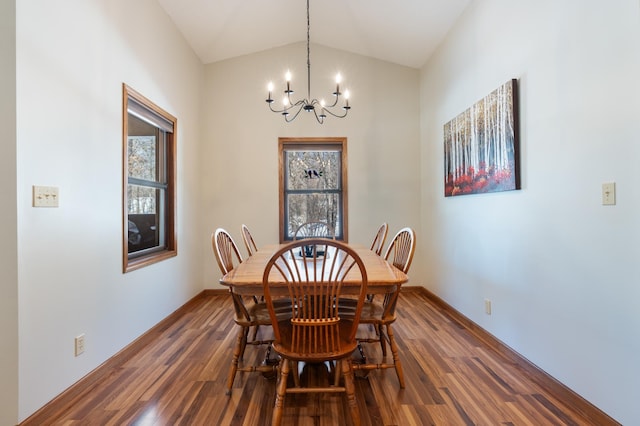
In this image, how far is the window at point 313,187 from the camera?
406 cm

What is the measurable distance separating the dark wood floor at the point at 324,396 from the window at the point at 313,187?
75.5 inches

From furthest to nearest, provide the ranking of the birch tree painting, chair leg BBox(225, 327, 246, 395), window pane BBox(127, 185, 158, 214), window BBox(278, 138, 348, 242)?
1. window BBox(278, 138, 348, 242)
2. window pane BBox(127, 185, 158, 214)
3. the birch tree painting
4. chair leg BBox(225, 327, 246, 395)

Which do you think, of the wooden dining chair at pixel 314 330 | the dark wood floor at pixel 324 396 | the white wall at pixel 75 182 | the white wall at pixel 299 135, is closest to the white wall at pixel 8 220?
the white wall at pixel 75 182

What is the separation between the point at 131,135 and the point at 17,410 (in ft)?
6.59

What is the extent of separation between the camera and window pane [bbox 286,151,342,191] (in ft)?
13.4

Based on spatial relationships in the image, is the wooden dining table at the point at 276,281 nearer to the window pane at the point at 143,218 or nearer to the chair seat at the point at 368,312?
the chair seat at the point at 368,312

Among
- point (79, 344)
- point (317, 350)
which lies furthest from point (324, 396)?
point (79, 344)

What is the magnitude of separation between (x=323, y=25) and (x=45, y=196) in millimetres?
3200

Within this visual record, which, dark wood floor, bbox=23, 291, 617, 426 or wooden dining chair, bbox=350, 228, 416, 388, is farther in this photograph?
wooden dining chair, bbox=350, 228, 416, 388

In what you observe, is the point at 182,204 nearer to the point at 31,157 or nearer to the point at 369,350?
the point at 31,157

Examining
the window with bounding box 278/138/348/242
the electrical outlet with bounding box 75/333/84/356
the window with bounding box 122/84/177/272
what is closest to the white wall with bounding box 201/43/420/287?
the window with bounding box 278/138/348/242

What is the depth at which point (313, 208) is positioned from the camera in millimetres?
4082

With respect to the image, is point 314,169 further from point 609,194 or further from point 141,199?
point 609,194

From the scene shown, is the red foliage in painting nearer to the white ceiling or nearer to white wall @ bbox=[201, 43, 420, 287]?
white wall @ bbox=[201, 43, 420, 287]
